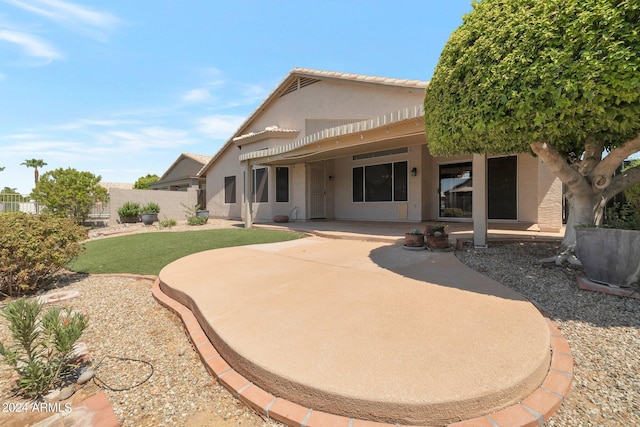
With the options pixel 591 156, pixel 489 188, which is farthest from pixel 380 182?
pixel 591 156

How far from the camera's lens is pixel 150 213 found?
595 inches

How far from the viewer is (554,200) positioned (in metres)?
7.93

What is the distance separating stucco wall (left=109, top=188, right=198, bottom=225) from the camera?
15555 mm

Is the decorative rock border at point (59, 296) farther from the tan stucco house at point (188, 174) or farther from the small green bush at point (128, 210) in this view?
the tan stucco house at point (188, 174)

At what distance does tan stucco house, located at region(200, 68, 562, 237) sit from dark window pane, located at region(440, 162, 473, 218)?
0.12 feet

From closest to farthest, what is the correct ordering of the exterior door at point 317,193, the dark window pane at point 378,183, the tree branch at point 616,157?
the tree branch at point 616,157, the dark window pane at point 378,183, the exterior door at point 317,193

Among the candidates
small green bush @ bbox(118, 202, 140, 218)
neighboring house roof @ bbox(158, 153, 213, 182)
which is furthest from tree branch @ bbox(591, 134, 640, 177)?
neighboring house roof @ bbox(158, 153, 213, 182)


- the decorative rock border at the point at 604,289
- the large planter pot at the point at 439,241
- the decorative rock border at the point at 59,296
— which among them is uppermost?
the large planter pot at the point at 439,241

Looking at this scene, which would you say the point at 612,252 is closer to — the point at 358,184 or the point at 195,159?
the point at 358,184

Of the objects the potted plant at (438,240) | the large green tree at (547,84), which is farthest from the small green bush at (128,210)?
the large green tree at (547,84)

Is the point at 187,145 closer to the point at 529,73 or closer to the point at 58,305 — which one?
the point at 58,305

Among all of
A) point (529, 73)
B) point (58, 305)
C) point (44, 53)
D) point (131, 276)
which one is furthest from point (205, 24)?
point (529, 73)

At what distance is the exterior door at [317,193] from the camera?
12.7 meters

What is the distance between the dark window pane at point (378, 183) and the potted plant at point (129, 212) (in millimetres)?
12906
